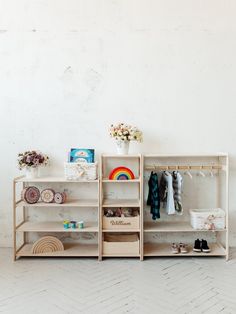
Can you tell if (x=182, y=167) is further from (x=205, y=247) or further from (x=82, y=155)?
(x=82, y=155)

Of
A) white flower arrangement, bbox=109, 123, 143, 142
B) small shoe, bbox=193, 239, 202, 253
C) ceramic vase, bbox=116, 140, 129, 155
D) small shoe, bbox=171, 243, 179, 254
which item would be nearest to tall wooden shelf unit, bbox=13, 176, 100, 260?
ceramic vase, bbox=116, 140, 129, 155

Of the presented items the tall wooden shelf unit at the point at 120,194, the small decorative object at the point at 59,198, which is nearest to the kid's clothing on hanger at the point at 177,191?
the tall wooden shelf unit at the point at 120,194

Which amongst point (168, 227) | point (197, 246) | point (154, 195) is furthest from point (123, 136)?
point (197, 246)

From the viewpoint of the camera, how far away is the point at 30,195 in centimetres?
381

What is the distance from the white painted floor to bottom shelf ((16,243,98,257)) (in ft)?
0.19

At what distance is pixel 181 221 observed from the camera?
4.11 meters

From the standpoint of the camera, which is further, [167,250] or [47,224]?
[47,224]

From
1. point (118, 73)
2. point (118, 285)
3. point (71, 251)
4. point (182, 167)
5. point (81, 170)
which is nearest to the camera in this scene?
point (118, 285)

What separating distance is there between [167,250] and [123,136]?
1261 mm

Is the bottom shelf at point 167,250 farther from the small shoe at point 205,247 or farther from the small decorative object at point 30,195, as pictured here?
the small decorative object at point 30,195

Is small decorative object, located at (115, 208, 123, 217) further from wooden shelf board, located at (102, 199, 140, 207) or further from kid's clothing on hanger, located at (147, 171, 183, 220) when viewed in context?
kid's clothing on hanger, located at (147, 171, 183, 220)

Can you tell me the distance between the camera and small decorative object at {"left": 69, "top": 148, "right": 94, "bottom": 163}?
3.80m

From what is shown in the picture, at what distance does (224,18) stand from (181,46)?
0.55 m

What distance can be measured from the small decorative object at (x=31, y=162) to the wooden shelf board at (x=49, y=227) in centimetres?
51
